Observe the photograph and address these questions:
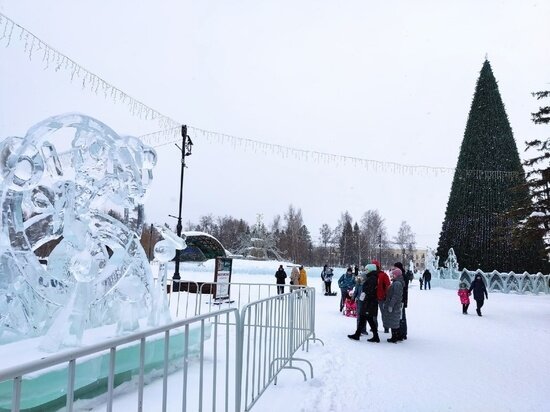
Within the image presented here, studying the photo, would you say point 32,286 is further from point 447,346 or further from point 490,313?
point 490,313

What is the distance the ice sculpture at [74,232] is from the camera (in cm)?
570

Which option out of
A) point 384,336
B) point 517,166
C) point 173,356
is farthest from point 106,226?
point 517,166

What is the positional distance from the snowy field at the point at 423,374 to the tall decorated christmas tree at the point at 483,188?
70.9ft

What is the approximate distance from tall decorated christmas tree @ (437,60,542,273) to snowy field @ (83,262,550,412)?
21.6 m

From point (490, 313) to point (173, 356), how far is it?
13535 mm

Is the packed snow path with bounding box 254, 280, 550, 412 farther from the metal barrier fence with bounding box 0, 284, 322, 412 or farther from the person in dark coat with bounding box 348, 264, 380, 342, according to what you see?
the metal barrier fence with bounding box 0, 284, 322, 412

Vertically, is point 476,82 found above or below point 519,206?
above

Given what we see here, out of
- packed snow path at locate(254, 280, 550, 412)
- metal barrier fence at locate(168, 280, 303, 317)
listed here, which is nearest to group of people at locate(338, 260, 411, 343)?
packed snow path at locate(254, 280, 550, 412)

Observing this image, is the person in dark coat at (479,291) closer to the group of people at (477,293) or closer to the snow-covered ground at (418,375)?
the group of people at (477,293)

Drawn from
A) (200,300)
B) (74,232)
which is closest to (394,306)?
(200,300)

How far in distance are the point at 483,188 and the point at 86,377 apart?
111ft

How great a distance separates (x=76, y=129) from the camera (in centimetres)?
638

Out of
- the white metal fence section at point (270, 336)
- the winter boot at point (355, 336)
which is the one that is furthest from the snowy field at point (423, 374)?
the white metal fence section at point (270, 336)

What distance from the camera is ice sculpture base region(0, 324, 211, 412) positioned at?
4.13m
